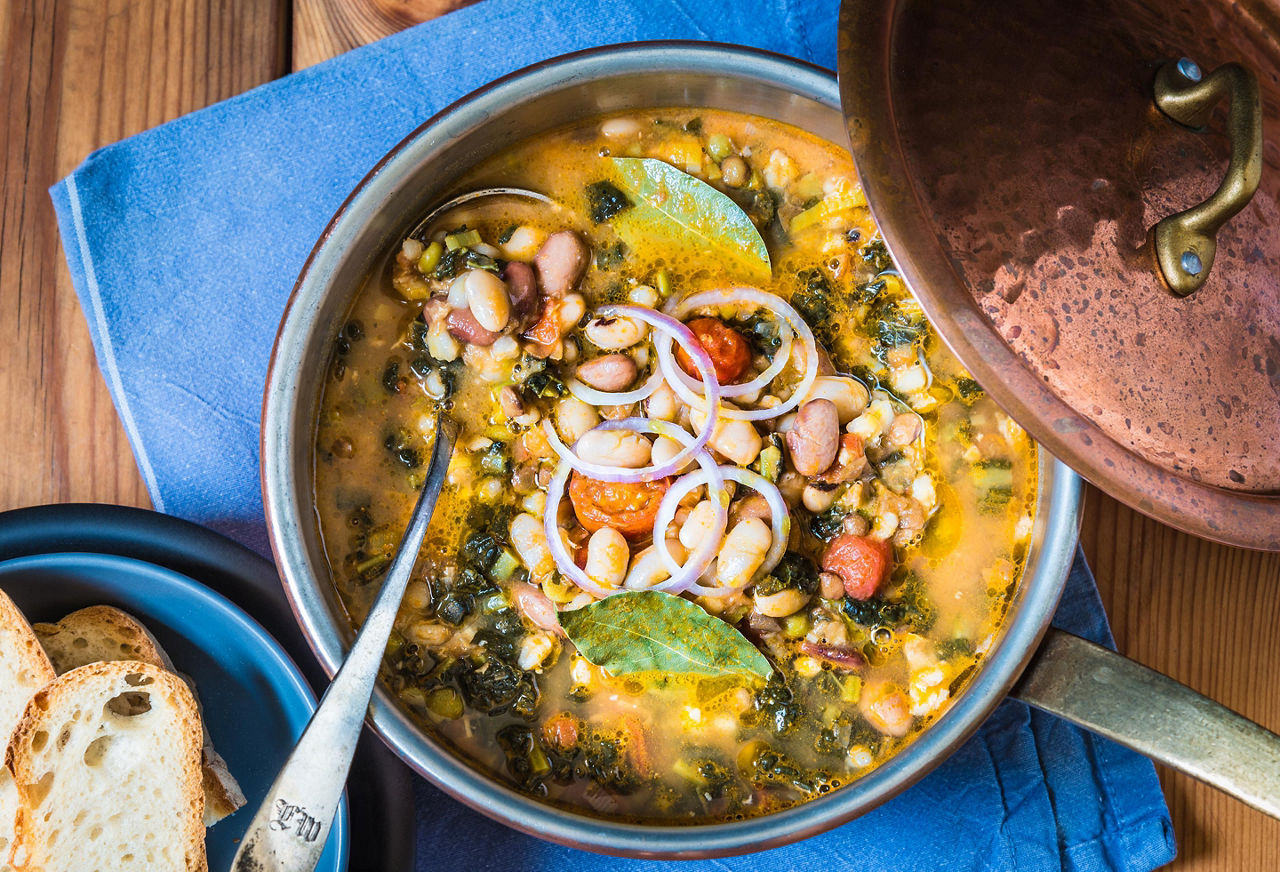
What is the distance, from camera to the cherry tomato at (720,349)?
166 centimetres

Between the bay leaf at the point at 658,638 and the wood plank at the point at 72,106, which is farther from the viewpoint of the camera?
the wood plank at the point at 72,106

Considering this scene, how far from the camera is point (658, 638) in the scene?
5.32ft

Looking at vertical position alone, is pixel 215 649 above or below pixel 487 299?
below

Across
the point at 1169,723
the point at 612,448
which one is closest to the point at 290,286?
the point at 612,448

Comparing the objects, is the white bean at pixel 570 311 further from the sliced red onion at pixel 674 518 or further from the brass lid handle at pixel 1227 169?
the brass lid handle at pixel 1227 169

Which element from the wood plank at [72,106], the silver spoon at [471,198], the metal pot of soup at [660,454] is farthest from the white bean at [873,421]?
the wood plank at [72,106]

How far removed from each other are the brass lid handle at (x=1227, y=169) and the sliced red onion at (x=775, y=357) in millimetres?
611

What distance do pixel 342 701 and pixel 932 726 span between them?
3.10ft

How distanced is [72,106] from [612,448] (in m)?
1.37

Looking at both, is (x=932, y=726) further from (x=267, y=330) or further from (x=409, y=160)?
(x=267, y=330)

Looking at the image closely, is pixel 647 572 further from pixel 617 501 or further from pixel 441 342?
pixel 441 342

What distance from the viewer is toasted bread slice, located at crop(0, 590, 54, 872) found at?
163cm

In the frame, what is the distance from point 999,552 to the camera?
1.72 m

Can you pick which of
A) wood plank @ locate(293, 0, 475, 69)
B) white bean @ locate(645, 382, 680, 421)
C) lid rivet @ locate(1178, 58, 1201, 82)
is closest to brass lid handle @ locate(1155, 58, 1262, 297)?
lid rivet @ locate(1178, 58, 1201, 82)
